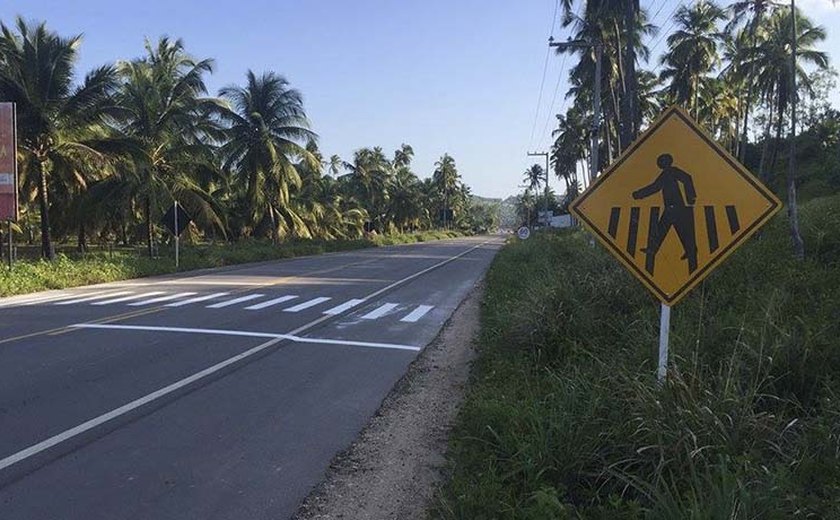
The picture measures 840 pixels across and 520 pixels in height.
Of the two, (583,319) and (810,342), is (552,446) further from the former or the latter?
(583,319)

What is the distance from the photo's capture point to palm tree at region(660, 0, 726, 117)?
136 ft

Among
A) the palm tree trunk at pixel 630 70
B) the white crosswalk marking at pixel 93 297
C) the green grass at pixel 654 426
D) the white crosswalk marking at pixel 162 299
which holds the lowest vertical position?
the white crosswalk marking at pixel 93 297

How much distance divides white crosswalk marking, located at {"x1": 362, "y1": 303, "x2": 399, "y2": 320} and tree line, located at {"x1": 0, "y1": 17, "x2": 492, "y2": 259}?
15812 mm

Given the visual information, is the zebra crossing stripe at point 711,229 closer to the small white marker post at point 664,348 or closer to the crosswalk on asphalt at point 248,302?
the small white marker post at point 664,348

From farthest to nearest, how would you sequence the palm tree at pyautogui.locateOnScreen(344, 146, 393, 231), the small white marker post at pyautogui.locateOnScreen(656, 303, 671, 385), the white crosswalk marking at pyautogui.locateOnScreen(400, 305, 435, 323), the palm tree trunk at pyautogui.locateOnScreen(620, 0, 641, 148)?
the palm tree at pyautogui.locateOnScreen(344, 146, 393, 231) < the palm tree trunk at pyautogui.locateOnScreen(620, 0, 641, 148) < the white crosswalk marking at pyautogui.locateOnScreen(400, 305, 435, 323) < the small white marker post at pyautogui.locateOnScreen(656, 303, 671, 385)

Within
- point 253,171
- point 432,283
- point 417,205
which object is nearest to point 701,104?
point 253,171

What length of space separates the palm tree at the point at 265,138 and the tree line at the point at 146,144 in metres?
0.07

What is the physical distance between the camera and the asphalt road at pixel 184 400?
4477mm

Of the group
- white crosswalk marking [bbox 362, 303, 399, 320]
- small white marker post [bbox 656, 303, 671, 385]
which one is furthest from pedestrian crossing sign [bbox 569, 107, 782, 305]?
white crosswalk marking [bbox 362, 303, 399, 320]

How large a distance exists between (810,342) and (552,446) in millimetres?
2696

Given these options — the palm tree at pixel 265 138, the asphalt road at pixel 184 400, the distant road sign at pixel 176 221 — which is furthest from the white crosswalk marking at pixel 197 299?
the palm tree at pixel 265 138

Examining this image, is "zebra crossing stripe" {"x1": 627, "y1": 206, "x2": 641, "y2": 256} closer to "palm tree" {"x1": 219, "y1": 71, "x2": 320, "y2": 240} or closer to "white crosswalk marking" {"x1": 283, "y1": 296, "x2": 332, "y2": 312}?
"white crosswalk marking" {"x1": 283, "y1": 296, "x2": 332, "y2": 312}

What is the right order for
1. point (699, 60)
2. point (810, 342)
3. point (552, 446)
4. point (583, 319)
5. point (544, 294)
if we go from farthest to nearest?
point (699, 60) → point (544, 294) → point (583, 319) → point (810, 342) → point (552, 446)

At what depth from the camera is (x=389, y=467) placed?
508 cm
